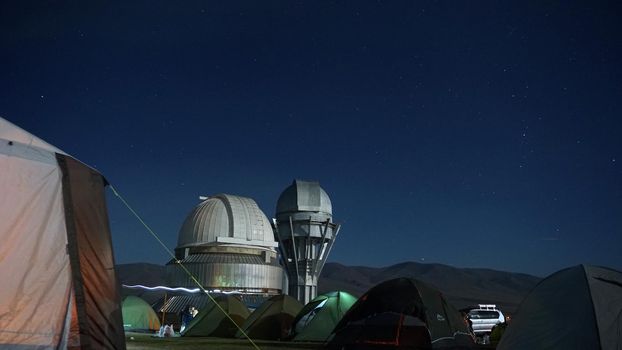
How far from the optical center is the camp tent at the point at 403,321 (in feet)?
42.5

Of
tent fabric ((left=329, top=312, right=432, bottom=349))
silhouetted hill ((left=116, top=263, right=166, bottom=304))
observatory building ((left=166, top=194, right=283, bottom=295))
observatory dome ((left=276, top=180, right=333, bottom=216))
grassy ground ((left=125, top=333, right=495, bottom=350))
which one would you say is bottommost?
grassy ground ((left=125, top=333, right=495, bottom=350))

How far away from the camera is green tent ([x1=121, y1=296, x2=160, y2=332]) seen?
86.4ft

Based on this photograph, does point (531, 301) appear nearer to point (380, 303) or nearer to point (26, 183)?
point (380, 303)

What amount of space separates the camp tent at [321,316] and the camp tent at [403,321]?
15.0 ft

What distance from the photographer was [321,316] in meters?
18.9

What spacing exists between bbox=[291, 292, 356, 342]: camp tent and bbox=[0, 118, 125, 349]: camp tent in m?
10.4

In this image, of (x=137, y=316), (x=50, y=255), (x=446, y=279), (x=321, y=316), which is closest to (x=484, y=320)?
(x=321, y=316)

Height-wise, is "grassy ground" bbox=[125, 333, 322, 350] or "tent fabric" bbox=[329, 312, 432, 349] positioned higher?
"tent fabric" bbox=[329, 312, 432, 349]

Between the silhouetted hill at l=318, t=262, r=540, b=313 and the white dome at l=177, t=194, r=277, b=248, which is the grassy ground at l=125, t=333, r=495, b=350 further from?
the silhouetted hill at l=318, t=262, r=540, b=313

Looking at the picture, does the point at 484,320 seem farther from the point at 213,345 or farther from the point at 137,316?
the point at 213,345

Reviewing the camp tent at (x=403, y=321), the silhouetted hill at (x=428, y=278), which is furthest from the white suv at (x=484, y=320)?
the silhouetted hill at (x=428, y=278)

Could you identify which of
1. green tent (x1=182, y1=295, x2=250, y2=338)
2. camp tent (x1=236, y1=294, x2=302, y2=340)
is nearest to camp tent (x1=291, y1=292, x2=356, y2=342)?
camp tent (x1=236, y1=294, x2=302, y2=340)

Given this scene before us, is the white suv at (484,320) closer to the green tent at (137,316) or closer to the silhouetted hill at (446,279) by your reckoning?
the green tent at (137,316)

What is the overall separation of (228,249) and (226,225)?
4.92ft
